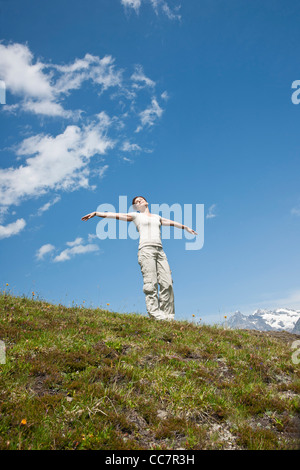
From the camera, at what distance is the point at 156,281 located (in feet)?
40.6

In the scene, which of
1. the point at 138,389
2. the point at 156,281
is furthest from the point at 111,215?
the point at 138,389

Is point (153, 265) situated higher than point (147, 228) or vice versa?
point (147, 228)

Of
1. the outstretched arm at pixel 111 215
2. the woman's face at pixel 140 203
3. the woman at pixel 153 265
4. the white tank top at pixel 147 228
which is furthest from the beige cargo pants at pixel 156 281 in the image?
the woman's face at pixel 140 203

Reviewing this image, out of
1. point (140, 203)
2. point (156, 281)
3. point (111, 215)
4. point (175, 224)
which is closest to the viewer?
point (156, 281)

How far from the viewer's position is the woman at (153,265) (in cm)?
1220

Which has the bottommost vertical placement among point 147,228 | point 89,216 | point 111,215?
point 147,228

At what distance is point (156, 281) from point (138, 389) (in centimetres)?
601

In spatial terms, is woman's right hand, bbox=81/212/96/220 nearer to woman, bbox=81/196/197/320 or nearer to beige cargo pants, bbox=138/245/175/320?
woman, bbox=81/196/197/320

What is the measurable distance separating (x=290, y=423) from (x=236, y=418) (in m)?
0.94

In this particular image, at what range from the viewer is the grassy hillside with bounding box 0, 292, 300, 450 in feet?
17.2

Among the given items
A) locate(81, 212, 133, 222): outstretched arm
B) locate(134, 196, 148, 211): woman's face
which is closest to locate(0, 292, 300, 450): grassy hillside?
locate(81, 212, 133, 222): outstretched arm

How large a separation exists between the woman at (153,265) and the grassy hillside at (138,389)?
2157mm

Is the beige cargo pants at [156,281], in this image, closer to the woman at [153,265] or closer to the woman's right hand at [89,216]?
the woman at [153,265]

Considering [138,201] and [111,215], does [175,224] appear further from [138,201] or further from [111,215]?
[111,215]
